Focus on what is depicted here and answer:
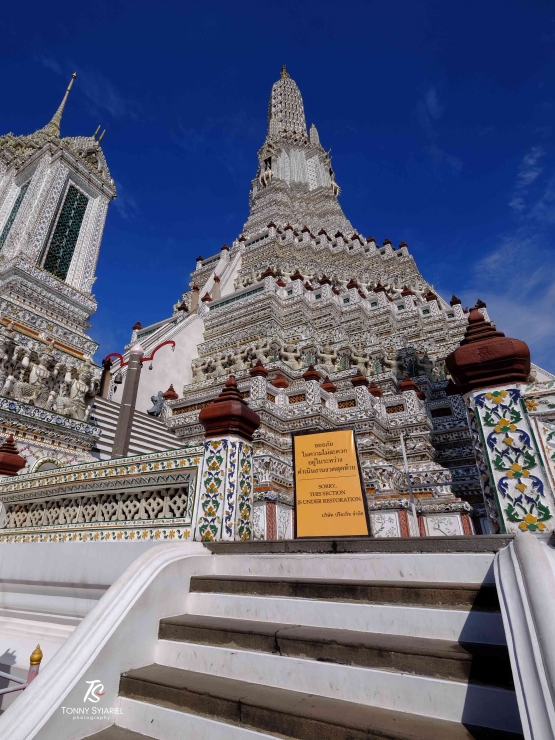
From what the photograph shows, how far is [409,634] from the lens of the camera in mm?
2164

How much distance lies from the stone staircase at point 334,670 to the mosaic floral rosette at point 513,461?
0.82 m

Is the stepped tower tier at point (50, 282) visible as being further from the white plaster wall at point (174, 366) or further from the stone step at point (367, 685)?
the stone step at point (367, 685)

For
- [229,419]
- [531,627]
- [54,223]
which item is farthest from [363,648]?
[54,223]

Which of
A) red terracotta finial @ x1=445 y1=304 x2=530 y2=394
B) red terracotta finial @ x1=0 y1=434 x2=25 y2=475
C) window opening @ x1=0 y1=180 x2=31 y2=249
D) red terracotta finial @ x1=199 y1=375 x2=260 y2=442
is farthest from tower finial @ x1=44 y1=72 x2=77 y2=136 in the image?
red terracotta finial @ x1=445 y1=304 x2=530 y2=394

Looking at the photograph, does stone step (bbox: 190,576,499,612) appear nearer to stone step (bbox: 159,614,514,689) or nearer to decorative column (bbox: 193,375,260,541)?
stone step (bbox: 159,614,514,689)

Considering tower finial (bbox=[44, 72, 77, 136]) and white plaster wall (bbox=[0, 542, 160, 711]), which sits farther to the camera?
tower finial (bbox=[44, 72, 77, 136])

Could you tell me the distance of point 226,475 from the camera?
397cm

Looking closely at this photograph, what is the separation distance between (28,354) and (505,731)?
10.8 meters

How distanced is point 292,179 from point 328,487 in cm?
4109

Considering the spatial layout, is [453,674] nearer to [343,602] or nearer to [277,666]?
[343,602]

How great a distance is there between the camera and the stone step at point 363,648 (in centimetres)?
179

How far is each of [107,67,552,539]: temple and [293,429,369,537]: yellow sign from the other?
1221 mm

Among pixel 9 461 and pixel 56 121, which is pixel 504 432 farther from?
pixel 56 121

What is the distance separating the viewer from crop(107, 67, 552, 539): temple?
895 cm
